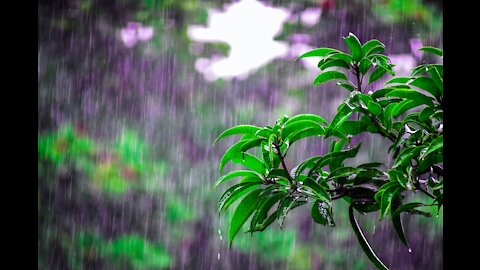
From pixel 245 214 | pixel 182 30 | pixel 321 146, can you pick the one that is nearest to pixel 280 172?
pixel 245 214

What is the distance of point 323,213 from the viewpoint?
542mm

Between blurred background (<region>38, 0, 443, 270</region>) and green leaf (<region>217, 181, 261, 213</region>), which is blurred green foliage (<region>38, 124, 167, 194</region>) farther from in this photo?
green leaf (<region>217, 181, 261, 213</region>)

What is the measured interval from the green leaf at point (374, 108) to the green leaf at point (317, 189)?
84 millimetres

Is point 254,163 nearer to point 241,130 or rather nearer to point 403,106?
point 241,130

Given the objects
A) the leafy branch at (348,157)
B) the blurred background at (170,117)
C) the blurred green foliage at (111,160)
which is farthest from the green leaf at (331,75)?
the blurred green foliage at (111,160)

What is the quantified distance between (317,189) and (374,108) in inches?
3.6

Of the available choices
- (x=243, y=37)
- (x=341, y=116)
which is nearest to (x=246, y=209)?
(x=341, y=116)

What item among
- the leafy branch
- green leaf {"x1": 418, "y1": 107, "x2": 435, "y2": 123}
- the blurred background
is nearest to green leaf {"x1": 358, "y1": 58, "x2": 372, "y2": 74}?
the leafy branch

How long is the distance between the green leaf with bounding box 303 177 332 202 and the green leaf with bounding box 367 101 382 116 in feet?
0.28

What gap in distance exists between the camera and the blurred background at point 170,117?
202 centimetres

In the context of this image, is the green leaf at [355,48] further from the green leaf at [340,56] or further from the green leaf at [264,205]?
the green leaf at [264,205]
